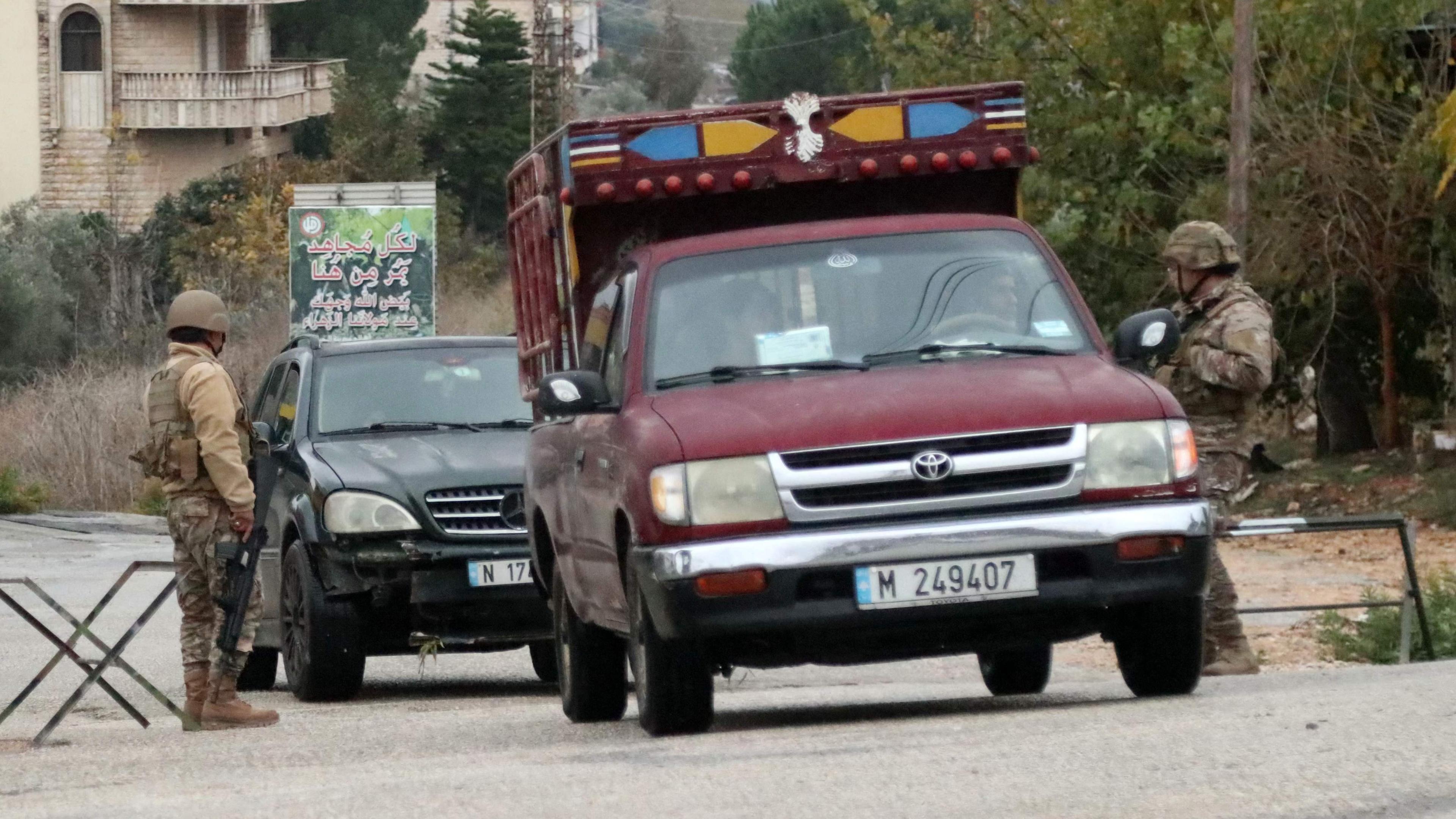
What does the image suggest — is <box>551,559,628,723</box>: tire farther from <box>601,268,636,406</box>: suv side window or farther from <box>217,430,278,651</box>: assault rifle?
<box>217,430,278,651</box>: assault rifle

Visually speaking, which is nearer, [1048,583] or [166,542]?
[1048,583]

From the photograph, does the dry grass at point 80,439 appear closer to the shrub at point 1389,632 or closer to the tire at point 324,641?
the tire at point 324,641

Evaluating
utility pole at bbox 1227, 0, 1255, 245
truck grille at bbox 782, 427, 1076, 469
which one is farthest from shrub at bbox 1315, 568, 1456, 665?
utility pole at bbox 1227, 0, 1255, 245

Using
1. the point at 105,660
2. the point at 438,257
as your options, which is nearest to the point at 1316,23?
the point at 105,660

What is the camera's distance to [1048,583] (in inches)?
304

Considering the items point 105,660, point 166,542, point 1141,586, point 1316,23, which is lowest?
point 166,542

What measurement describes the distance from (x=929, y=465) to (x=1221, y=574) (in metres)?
3.45

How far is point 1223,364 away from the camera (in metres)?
10.3

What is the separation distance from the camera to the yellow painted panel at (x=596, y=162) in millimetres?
9273

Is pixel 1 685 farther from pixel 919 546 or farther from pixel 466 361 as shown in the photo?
pixel 919 546

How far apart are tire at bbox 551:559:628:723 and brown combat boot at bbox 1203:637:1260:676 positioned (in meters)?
2.66

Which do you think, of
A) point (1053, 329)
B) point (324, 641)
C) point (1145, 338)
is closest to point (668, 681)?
point (1053, 329)

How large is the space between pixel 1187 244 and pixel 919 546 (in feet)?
10.9

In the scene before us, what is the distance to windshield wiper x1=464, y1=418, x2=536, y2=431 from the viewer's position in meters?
12.6
